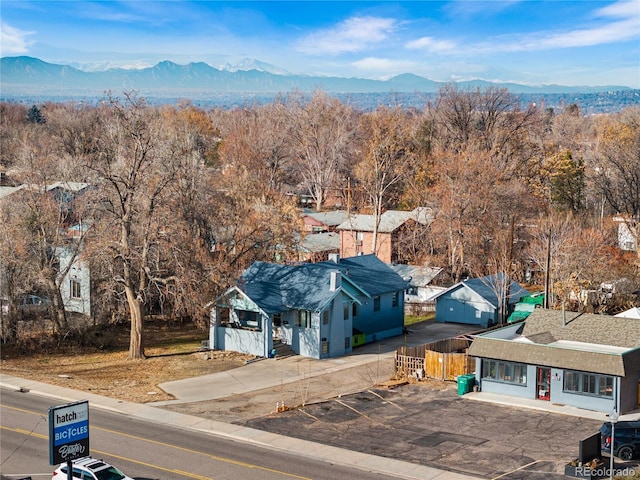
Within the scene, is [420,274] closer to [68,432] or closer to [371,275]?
[371,275]

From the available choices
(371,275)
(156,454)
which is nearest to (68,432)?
(156,454)

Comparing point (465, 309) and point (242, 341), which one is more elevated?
point (465, 309)

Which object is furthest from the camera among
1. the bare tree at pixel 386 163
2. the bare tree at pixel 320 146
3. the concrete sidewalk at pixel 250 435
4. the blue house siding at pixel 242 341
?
the bare tree at pixel 320 146

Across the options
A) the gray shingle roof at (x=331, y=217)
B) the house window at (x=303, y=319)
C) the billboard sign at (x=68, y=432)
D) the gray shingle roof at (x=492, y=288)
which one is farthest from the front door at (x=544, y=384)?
the gray shingle roof at (x=331, y=217)

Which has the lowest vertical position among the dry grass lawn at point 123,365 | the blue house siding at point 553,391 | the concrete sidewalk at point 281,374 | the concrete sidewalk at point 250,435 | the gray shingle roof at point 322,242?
the dry grass lawn at point 123,365

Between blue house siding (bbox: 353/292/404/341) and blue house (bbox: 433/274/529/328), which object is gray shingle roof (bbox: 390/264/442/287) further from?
blue house siding (bbox: 353/292/404/341)

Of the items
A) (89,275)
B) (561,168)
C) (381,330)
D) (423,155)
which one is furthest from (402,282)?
(423,155)

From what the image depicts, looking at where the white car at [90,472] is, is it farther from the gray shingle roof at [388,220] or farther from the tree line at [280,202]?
the gray shingle roof at [388,220]
